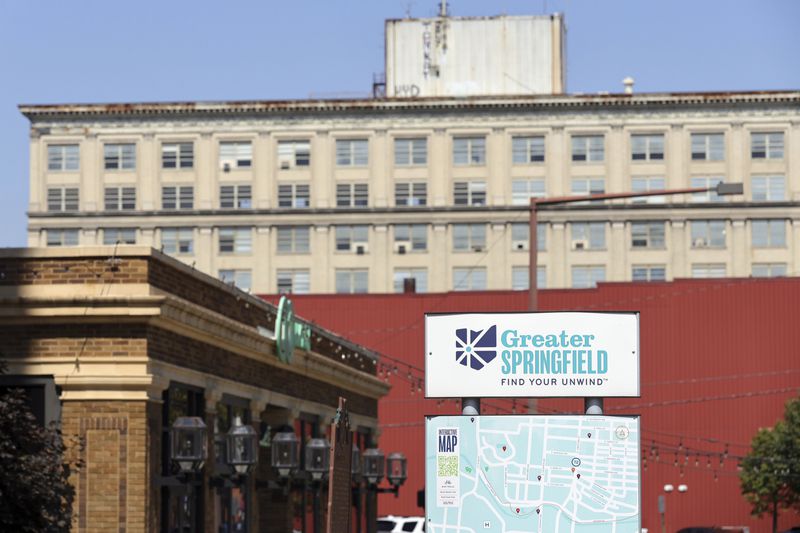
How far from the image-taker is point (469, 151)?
120625 mm

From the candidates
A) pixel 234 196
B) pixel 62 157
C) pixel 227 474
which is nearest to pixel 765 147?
pixel 234 196

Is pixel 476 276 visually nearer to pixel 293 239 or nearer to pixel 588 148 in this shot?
pixel 588 148

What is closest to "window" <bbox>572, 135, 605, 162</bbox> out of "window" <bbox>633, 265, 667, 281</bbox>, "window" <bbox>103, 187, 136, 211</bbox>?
"window" <bbox>633, 265, 667, 281</bbox>

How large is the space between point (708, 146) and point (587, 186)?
28.0ft

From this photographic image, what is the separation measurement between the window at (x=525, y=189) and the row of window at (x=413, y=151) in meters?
1.39

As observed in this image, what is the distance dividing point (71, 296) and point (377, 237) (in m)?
92.4

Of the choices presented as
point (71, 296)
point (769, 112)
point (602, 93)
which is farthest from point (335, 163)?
point (71, 296)

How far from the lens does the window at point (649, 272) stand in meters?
119

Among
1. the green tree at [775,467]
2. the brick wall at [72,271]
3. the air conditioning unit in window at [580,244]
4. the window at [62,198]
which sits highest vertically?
the window at [62,198]

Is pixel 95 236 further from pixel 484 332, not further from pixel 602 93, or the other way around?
pixel 484 332

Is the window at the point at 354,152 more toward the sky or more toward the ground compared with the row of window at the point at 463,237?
more toward the sky

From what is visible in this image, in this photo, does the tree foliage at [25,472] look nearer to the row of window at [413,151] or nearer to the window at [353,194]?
the window at [353,194]

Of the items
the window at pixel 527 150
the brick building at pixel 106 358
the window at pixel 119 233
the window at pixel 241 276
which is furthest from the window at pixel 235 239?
the brick building at pixel 106 358

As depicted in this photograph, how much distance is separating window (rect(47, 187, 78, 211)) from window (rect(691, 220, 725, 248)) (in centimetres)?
4173
